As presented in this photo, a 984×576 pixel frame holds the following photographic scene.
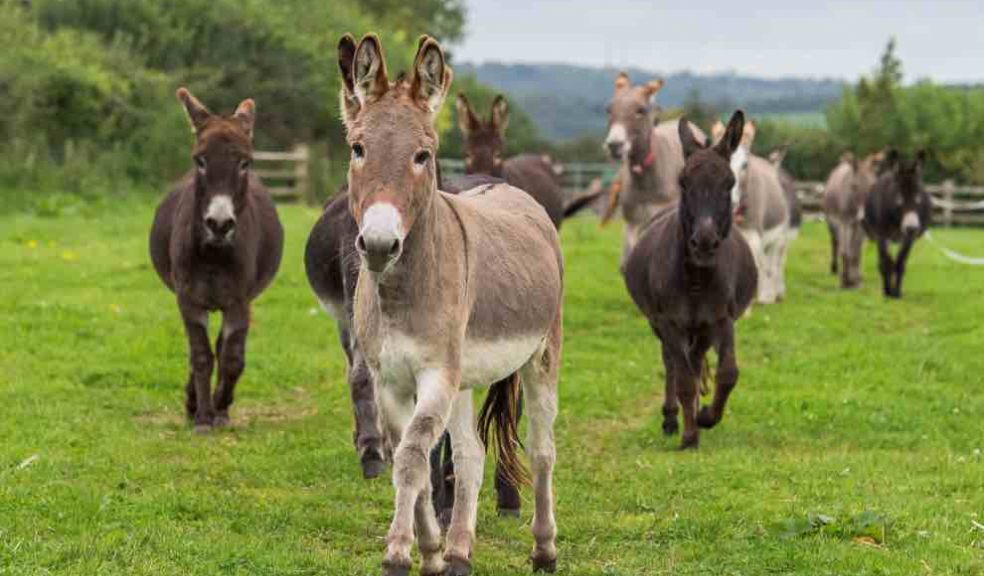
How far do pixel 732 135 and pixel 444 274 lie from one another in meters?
4.51

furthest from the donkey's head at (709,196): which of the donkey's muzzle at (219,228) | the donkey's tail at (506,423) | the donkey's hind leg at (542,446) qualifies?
the donkey's muzzle at (219,228)

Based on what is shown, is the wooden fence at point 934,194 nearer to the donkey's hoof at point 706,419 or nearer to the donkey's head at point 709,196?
the donkey's hoof at point 706,419

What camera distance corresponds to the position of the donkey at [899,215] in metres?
19.0

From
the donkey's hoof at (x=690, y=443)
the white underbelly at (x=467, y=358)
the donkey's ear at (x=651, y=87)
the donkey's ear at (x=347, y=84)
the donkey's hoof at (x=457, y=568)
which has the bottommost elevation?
the donkey's hoof at (x=690, y=443)

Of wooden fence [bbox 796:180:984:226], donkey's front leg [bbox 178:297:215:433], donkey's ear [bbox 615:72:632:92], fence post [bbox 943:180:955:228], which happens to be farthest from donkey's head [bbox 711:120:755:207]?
fence post [bbox 943:180:955:228]

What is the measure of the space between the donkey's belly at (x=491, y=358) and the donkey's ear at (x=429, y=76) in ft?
3.33

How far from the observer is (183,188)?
1054 cm

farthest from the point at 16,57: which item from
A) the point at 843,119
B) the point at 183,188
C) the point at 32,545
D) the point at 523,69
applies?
the point at 523,69

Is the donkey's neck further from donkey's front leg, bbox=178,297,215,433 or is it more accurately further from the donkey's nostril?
donkey's front leg, bbox=178,297,215,433

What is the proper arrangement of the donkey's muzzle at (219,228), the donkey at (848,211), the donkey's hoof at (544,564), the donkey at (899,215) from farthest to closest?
the donkey at (848,211) → the donkey at (899,215) → the donkey's muzzle at (219,228) → the donkey's hoof at (544,564)

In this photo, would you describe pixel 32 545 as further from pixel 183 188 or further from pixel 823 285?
pixel 823 285

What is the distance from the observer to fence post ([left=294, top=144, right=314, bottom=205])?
34.5 metres

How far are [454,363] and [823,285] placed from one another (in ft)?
52.7

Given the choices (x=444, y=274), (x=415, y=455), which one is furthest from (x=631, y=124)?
(x=415, y=455)
